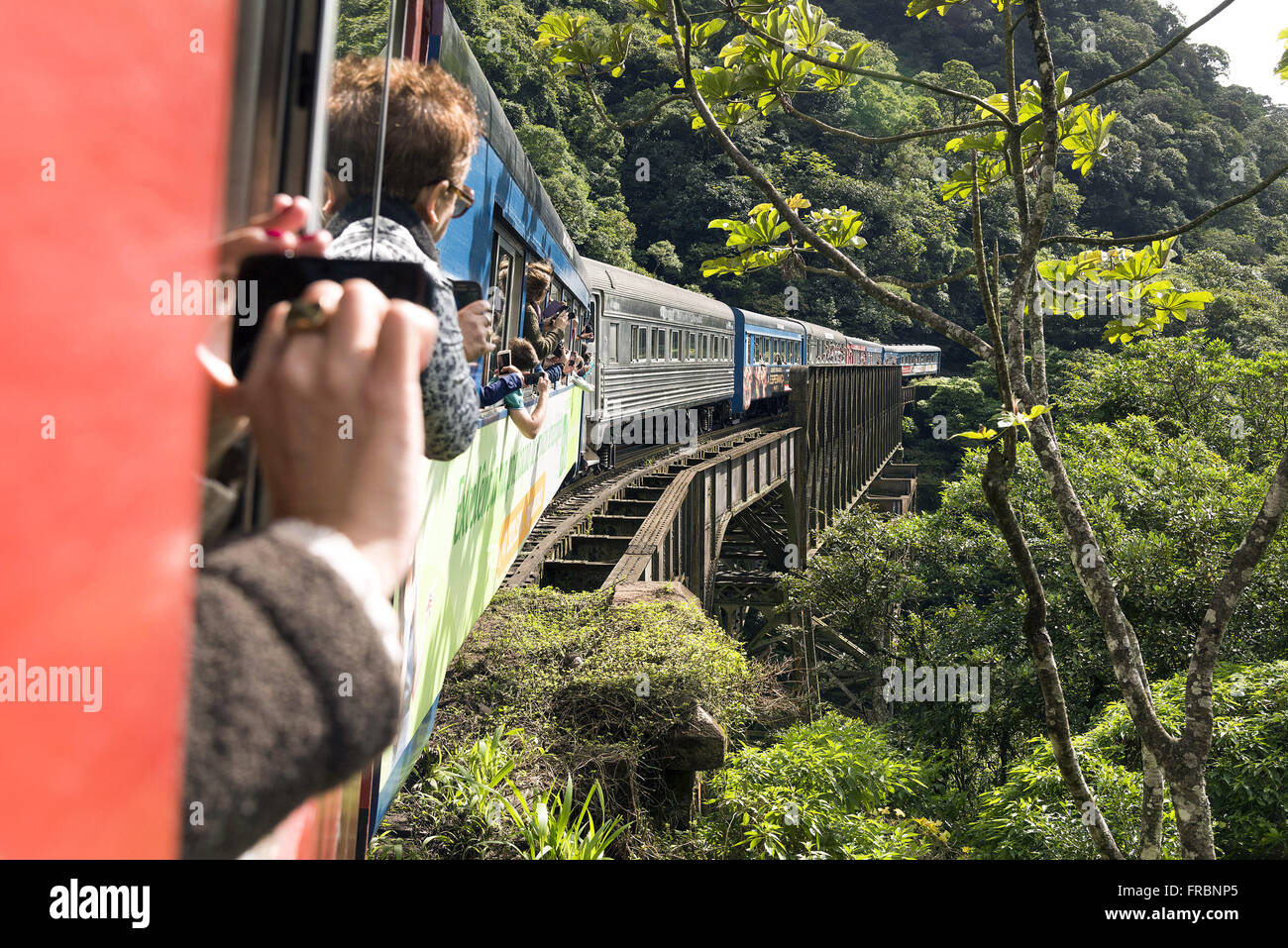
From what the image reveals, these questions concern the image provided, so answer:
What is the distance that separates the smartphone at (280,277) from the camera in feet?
2.94

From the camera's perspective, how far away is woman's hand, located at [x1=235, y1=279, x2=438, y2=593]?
0.86 m

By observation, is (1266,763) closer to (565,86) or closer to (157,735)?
(157,735)

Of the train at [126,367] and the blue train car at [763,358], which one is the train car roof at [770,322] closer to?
the blue train car at [763,358]

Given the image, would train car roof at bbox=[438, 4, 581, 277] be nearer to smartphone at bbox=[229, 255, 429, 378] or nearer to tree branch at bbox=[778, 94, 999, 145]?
smartphone at bbox=[229, 255, 429, 378]

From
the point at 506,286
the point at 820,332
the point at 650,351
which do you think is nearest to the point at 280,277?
the point at 506,286

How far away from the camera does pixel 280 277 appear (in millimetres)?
903

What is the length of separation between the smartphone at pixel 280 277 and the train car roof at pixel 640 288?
8188 mm

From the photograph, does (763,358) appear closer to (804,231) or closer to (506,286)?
(506,286)

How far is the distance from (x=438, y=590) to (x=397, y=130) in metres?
1.90

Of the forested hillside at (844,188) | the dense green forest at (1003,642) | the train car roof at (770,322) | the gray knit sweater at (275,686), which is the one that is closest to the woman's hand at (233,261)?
the gray knit sweater at (275,686)

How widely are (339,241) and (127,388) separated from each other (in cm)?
42

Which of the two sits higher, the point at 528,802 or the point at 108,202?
the point at 108,202

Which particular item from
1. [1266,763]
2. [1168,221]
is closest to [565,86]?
[1168,221]

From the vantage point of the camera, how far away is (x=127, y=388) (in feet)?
2.65
